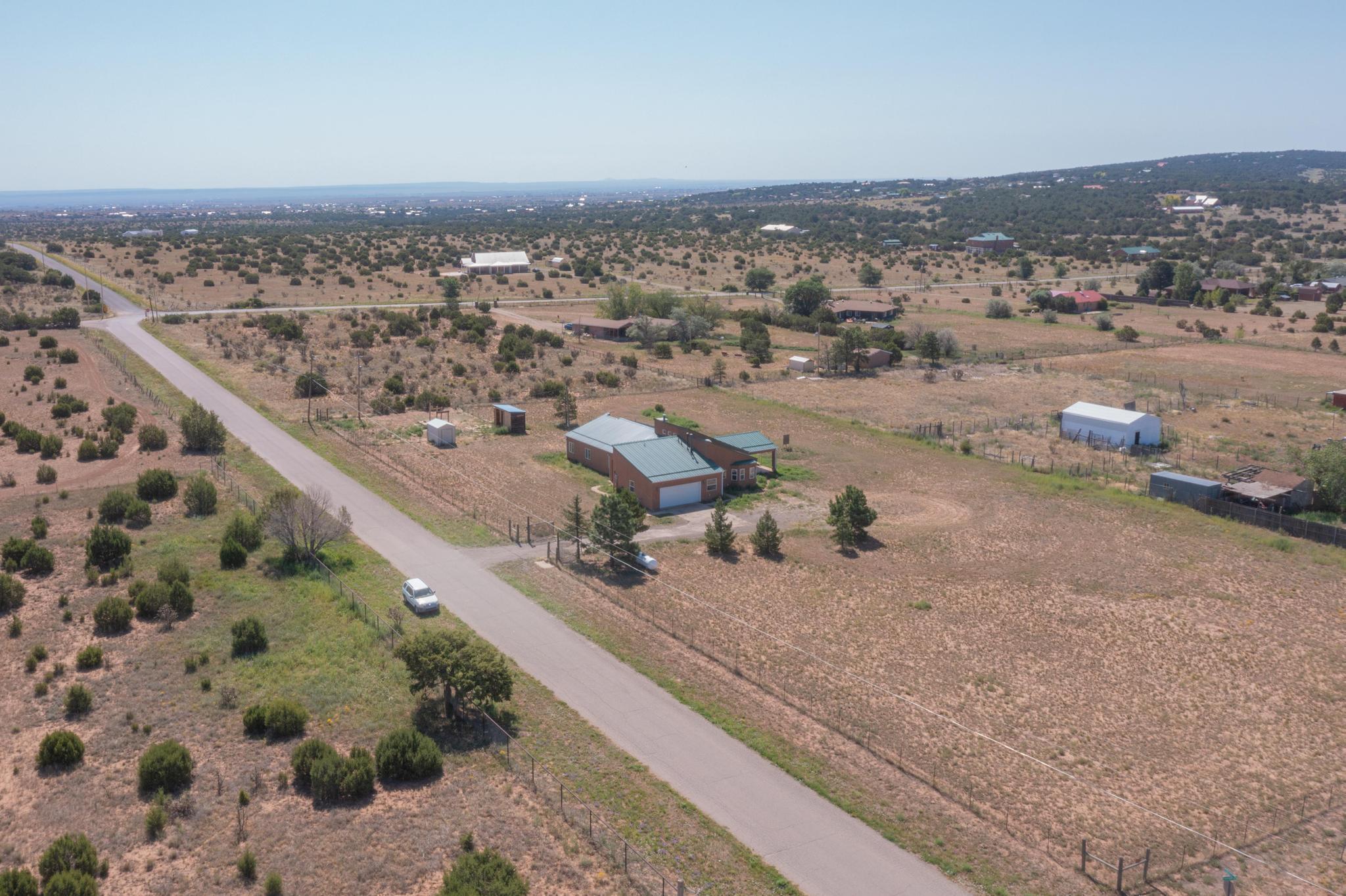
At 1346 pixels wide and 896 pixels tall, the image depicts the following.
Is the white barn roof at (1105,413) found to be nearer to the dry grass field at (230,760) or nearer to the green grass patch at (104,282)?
the dry grass field at (230,760)

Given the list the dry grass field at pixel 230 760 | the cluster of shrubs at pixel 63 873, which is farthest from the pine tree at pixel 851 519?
the cluster of shrubs at pixel 63 873

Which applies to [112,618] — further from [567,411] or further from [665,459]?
[567,411]

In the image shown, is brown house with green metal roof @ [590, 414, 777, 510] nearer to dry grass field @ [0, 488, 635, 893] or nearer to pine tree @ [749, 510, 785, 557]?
pine tree @ [749, 510, 785, 557]

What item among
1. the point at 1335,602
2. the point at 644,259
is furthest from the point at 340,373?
the point at 644,259

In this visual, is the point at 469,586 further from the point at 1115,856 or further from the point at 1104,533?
the point at 1104,533

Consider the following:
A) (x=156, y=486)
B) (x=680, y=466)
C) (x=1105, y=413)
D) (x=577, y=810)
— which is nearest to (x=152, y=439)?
(x=156, y=486)

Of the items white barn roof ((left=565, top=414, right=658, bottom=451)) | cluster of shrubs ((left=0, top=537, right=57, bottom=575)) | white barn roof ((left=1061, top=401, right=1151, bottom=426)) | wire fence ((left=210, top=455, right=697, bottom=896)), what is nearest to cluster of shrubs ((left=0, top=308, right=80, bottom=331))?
cluster of shrubs ((left=0, top=537, right=57, bottom=575))
